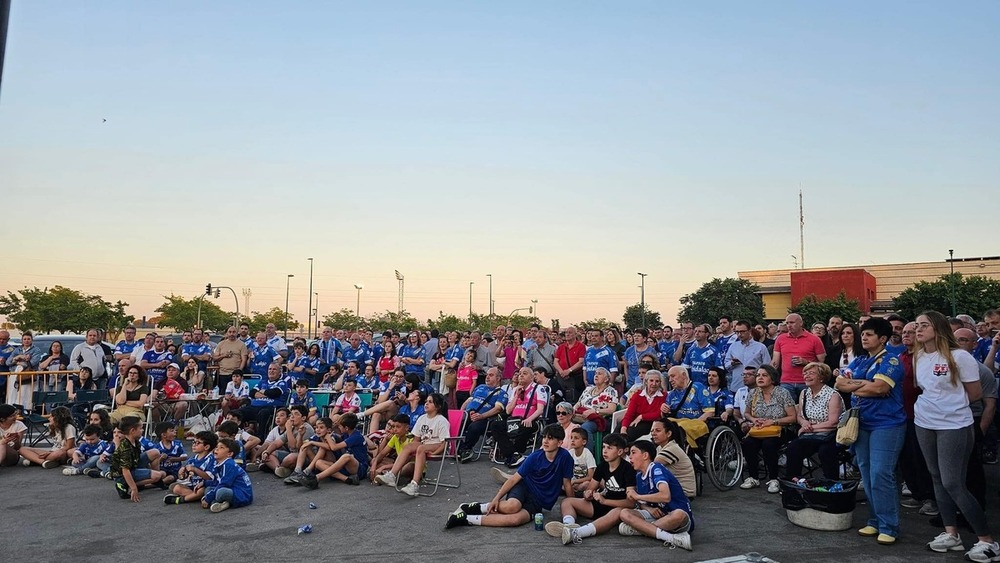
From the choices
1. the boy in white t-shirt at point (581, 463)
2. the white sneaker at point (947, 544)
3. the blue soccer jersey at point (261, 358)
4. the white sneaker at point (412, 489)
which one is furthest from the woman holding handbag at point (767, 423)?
the blue soccer jersey at point (261, 358)

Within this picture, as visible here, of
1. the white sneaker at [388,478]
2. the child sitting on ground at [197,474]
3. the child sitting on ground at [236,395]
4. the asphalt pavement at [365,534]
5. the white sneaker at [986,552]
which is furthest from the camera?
the child sitting on ground at [236,395]

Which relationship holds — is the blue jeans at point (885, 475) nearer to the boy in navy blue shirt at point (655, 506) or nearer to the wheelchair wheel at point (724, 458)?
the boy in navy blue shirt at point (655, 506)

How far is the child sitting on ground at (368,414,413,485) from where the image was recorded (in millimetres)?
9086

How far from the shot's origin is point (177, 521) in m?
7.30

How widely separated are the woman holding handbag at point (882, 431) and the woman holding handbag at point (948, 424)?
27 centimetres

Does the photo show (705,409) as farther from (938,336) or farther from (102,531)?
(102,531)

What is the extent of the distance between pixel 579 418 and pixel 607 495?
99.9 inches

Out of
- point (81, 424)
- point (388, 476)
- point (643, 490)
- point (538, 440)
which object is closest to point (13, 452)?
point (81, 424)

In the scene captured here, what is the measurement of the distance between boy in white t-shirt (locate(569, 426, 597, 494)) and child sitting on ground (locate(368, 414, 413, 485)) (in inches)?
87.9

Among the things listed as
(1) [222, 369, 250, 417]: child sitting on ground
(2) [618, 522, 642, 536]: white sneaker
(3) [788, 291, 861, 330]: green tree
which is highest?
(3) [788, 291, 861, 330]: green tree

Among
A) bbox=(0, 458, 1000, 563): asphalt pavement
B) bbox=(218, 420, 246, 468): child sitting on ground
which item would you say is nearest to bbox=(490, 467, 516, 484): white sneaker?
bbox=(0, 458, 1000, 563): asphalt pavement

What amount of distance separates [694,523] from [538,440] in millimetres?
3381

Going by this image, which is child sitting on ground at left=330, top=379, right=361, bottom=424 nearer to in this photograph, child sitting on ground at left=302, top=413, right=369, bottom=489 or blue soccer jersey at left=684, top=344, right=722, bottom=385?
child sitting on ground at left=302, top=413, right=369, bottom=489

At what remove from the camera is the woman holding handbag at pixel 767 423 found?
8.34 metres
